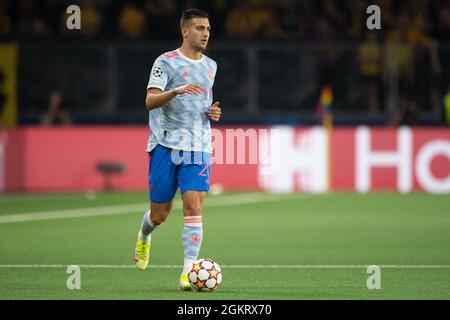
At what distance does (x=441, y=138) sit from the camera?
25.3m

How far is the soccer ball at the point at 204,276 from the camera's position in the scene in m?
10.0

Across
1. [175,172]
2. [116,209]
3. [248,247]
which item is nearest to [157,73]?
[175,172]

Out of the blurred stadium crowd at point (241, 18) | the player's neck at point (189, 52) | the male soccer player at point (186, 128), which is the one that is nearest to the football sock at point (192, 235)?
the male soccer player at point (186, 128)

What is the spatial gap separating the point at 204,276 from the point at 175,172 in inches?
43.5

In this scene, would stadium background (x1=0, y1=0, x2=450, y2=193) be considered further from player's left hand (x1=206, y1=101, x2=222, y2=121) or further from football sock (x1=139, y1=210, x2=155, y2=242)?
player's left hand (x1=206, y1=101, x2=222, y2=121)

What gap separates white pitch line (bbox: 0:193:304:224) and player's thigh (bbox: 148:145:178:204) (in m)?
7.51

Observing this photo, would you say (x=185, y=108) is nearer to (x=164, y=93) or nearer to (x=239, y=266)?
(x=164, y=93)

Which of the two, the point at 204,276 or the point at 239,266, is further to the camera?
the point at 239,266

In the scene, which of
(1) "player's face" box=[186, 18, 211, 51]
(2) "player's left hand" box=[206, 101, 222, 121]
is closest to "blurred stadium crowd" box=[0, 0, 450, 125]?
(1) "player's face" box=[186, 18, 211, 51]

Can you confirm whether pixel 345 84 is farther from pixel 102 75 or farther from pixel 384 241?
pixel 384 241

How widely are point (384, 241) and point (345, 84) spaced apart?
11.6 meters

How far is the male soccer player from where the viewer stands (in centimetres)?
1042

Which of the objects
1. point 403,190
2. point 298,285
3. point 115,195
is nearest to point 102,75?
point 115,195

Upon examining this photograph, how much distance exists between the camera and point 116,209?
20531mm
